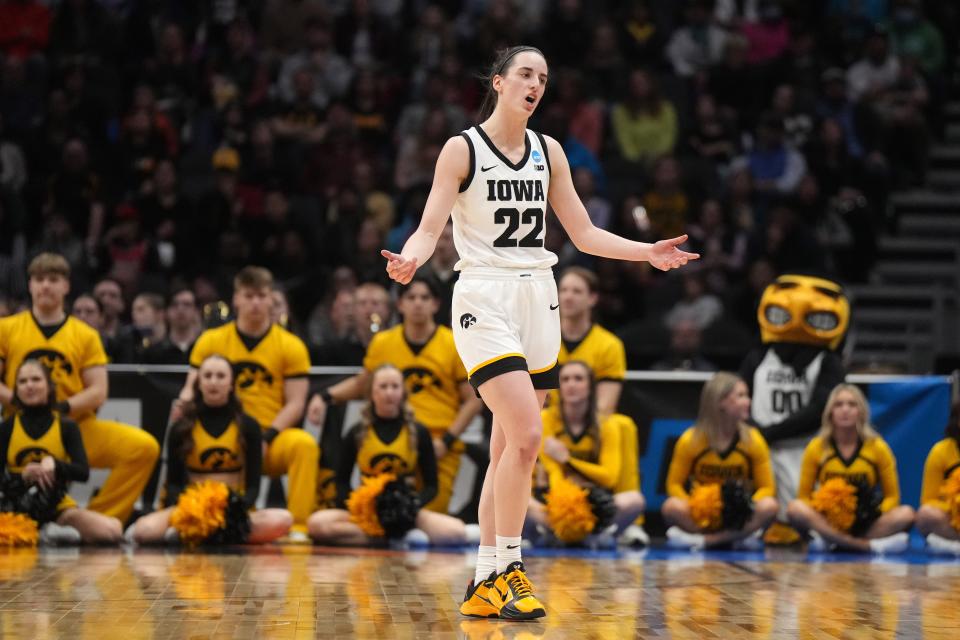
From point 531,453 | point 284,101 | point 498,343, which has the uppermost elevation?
point 284,101

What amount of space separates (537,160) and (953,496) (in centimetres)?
378

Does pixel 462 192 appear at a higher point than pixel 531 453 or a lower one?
higher

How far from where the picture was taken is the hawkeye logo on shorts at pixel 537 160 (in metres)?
5.34

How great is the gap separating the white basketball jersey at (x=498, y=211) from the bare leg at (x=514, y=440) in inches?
18.6

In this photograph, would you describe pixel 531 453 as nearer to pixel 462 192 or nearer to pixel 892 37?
pixel 462 192

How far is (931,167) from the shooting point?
13.5 meters

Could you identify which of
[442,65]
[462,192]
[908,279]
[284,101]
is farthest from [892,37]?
[462,192]

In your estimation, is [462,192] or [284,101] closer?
[462,192]

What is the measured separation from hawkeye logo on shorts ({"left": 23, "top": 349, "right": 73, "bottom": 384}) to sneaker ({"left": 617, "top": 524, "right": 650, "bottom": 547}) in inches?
132

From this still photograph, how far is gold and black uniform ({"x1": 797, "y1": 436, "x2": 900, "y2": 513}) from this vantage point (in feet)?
26.3

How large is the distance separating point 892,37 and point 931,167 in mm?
1346

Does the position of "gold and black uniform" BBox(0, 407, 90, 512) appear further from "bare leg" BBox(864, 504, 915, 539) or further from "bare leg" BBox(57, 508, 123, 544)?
"bare leg" BBox(864, 504, 915, 539)

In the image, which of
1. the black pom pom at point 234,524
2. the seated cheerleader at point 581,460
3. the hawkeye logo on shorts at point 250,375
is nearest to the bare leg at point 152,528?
the black pom pom at point 234,524

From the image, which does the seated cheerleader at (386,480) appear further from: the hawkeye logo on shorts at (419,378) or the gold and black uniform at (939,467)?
the gold and black uniform at (939,467)
